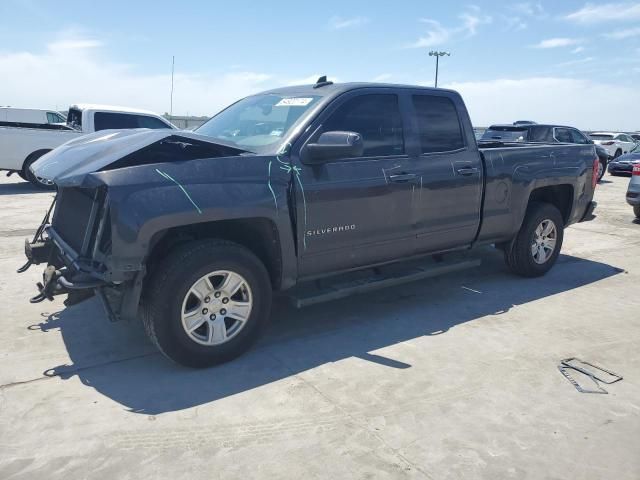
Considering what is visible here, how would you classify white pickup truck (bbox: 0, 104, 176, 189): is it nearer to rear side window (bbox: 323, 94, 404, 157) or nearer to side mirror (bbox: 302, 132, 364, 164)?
rear side window (bbox: 323, 94, 404, 157)

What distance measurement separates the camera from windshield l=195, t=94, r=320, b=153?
422 centimetres

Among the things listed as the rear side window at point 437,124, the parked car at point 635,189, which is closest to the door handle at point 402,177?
the rear side window at point 437,124

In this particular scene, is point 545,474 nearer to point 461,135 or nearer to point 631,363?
point 631,363

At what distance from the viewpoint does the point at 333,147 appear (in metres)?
3.90

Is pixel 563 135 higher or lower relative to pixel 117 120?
higher

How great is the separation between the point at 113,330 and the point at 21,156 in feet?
31.4

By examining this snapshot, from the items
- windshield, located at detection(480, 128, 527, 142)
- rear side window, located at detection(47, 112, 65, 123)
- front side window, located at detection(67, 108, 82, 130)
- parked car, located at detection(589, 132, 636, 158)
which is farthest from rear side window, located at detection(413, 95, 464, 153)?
parked car, located at detection(589, 132, 636, 158)

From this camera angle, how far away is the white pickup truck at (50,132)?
39.5 ft

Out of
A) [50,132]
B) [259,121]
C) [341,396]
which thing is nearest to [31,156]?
[50,132]

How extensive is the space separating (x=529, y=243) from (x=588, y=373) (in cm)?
228

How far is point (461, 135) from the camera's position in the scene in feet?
17.1

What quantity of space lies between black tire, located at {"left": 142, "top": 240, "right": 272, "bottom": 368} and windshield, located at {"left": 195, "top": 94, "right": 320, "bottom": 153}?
0.87 meters

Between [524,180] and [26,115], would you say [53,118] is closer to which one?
[26,115]

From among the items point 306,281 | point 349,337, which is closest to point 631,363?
point 349,337
